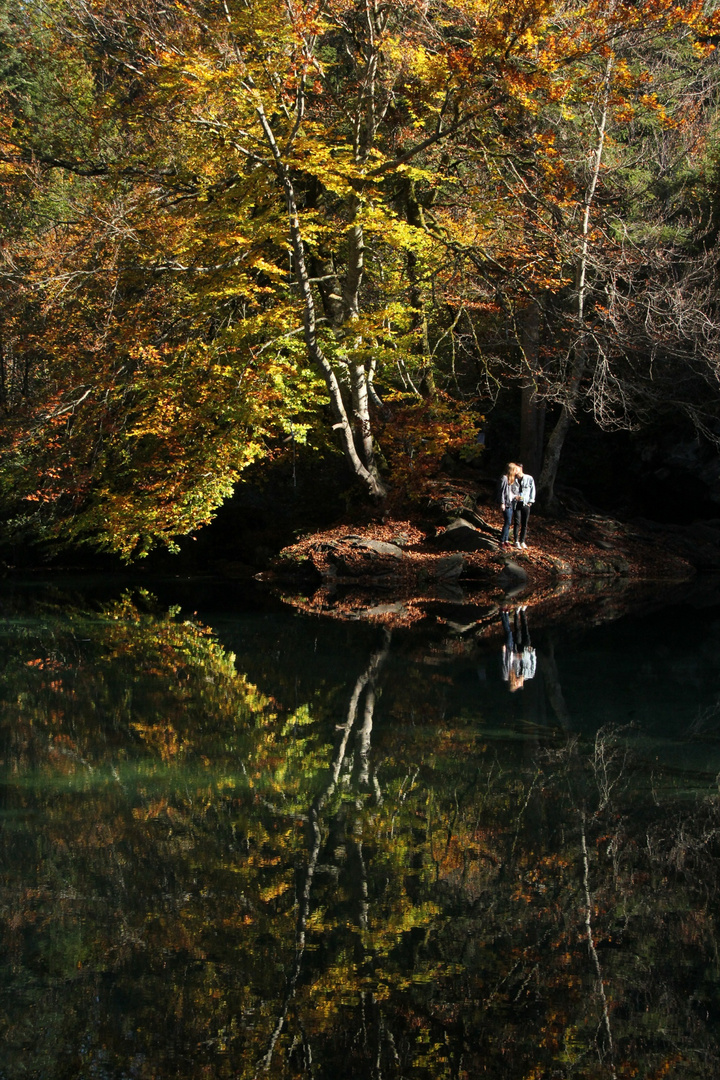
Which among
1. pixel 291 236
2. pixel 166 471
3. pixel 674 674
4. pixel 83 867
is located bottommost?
pixel 83 867

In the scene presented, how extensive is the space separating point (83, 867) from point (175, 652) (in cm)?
566

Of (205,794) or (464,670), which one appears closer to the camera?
(205,794)

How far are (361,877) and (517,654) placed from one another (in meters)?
5.48

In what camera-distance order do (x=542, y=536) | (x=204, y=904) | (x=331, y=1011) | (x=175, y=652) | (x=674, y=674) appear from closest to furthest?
(x=331, y=1011)
(x=204, y=904)
(x=674, y=674)
(x=175, y=652)
(x=542, y=536)

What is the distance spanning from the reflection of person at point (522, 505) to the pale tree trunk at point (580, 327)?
1.34m

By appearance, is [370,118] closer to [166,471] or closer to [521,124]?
[521,124]

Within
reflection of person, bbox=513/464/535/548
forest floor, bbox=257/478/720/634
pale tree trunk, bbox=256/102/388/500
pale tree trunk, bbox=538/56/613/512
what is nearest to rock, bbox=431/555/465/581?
forest floor, bbox=257/478/720/634

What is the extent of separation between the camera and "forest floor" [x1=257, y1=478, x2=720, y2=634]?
577 inches

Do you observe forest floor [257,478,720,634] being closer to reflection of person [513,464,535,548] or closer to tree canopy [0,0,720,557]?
reflection of person [513,464,535,548]

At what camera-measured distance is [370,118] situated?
1548 centimetres

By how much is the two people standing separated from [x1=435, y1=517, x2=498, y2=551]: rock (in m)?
0.27

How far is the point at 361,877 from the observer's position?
14.4 feet

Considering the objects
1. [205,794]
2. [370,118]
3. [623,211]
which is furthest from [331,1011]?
[623,211]

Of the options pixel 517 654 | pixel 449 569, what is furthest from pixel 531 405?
pixel 517 654
